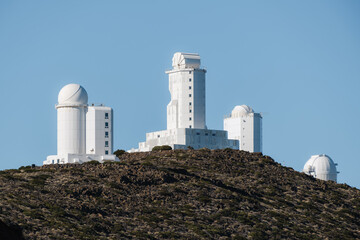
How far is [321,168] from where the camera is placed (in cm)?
19550

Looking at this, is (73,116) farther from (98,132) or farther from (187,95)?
(187,95)

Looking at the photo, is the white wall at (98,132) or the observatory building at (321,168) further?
the observatory building at (321,168)

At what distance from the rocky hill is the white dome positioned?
2417 inches

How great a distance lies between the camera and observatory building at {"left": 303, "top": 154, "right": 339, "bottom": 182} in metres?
194

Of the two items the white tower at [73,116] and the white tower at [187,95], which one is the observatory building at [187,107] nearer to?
the white tower at [187,95]

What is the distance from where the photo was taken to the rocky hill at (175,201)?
68188mm

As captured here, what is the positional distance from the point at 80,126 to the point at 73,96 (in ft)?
18.3

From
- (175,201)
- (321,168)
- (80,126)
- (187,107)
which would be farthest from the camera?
(321,168)

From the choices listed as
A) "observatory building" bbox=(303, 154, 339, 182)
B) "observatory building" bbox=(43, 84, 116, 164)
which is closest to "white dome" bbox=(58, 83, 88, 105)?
"observatory building" bbox=(43, 84, 116, 164)

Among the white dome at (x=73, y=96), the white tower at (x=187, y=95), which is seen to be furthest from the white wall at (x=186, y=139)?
the white dome at (x=73, y=96)

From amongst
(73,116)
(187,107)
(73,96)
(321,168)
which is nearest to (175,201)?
(73,116)

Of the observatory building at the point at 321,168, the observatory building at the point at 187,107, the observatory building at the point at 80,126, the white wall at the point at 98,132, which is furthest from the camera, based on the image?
the observatory building at the point at 321,168

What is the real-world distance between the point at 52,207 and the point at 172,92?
117 metres

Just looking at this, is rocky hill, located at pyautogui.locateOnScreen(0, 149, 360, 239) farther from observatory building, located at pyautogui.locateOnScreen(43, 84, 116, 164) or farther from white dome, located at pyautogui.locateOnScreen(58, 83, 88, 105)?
white dome, located at pyautogui.locateOnScreen(58, 83, 88, 105)
